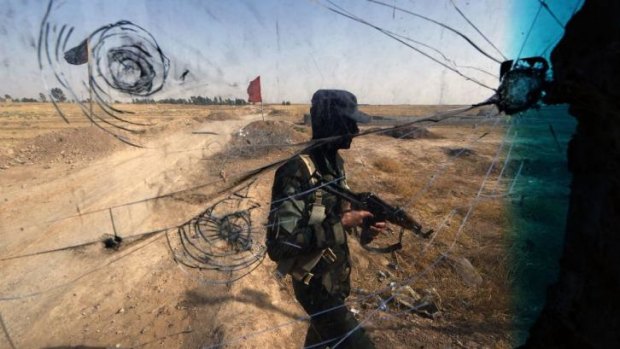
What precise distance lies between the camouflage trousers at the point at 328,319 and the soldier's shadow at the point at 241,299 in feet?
5.46

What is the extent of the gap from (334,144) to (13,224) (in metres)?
8.82

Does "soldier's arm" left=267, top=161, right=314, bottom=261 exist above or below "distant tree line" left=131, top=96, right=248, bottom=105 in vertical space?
below

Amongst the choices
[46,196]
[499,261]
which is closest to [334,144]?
[499,261]

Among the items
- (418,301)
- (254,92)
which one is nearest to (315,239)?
(254,92)

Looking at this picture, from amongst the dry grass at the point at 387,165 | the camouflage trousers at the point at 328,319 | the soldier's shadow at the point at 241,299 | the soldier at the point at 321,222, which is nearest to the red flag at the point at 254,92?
the soldier at the point at 321,222

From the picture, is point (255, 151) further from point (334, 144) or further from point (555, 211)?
point (555, 211)

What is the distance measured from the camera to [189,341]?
13.3ft

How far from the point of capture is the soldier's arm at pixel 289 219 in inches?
104

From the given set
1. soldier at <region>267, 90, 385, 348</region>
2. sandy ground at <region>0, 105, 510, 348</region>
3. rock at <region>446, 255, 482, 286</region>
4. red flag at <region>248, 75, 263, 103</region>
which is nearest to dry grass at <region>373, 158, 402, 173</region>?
sandy ground at <region>0, 105, 510, 348</region>

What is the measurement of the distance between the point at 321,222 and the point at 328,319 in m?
0.97

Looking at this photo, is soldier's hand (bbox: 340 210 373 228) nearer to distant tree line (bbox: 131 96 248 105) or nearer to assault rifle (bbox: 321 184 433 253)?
assault rifle (bbox: 321 184 433 253)

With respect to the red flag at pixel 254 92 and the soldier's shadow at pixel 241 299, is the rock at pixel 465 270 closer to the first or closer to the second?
the soldier's shadow at pixel 241 299

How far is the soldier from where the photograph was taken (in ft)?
8.68

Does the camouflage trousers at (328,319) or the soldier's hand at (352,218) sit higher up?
the soldier's hand at (352,218)
